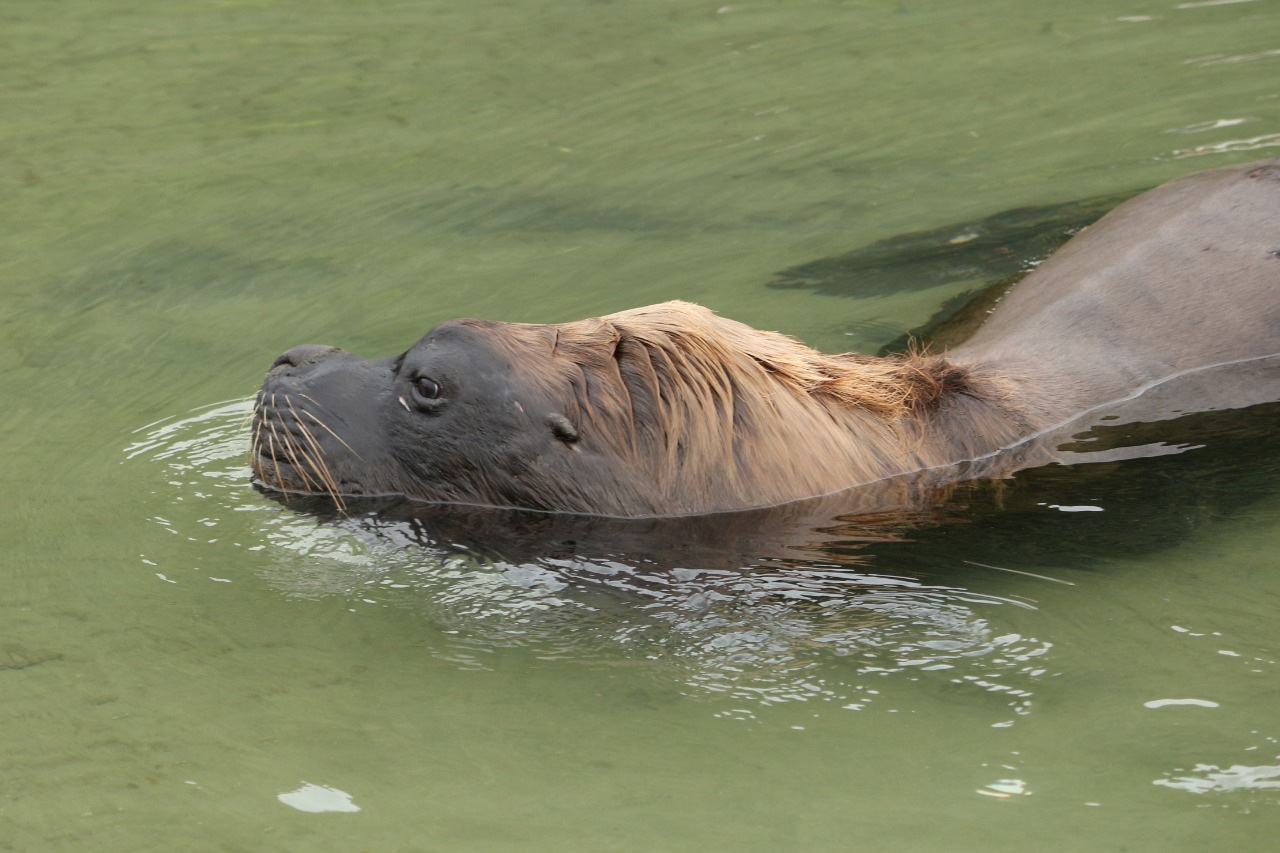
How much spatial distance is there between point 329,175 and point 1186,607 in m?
5.92

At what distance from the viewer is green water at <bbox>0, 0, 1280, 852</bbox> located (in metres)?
4.17

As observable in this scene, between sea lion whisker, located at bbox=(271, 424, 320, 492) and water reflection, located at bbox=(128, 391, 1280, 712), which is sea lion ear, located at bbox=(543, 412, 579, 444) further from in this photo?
sea lion whisker, located at bbox=(271, 424, 320, 492)

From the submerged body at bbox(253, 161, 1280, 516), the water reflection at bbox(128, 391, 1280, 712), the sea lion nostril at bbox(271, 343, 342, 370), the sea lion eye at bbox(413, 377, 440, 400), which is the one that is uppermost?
the sea lion nostril at bbox(271, 343, 342, 370)

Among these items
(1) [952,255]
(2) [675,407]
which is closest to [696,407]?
(2) [675,407]

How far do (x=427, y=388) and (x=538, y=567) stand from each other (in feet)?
2.49

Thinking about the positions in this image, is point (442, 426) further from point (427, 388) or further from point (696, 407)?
point (696, 407)

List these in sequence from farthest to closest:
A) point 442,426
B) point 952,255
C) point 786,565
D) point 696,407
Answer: point 952,255 → point 442,426 → point 696,407 → point 786,565

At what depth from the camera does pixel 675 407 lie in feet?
18.4

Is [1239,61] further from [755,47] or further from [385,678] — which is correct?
[385,678]

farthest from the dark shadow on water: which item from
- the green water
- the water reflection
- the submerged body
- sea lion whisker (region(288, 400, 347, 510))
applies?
sea lion whisker (region(288, 400, 347, 510))

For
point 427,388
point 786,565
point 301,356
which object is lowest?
point 786,565

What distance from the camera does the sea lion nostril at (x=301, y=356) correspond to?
6.05m

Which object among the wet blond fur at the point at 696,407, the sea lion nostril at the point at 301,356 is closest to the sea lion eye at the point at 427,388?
the wet blond fur at the point at 696,407

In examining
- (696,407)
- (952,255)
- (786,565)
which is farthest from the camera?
(952,255)
